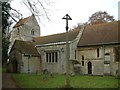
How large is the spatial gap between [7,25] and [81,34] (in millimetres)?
17047

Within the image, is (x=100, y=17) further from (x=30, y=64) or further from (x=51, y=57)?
(x=30, y=64)

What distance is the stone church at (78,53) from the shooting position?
1309 inches

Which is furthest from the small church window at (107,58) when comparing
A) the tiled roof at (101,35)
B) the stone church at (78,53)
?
the tiled roof at (101,35)

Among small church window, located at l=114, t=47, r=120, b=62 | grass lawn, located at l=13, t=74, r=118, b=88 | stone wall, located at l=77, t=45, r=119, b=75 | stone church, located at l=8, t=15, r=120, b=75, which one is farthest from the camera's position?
stone church, located at l=8, t=15, r=120, b=75

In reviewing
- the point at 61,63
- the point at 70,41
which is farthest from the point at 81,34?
the point at 61,63

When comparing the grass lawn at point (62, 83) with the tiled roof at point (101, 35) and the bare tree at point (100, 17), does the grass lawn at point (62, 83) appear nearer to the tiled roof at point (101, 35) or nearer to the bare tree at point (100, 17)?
the tiled roof at point (101, 35)

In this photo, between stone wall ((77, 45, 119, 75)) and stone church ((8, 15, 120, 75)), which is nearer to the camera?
stone wall ((77, 45, 119, 75))

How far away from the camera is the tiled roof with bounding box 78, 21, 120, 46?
33938mm

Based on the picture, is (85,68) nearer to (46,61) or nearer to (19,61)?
(46,61)

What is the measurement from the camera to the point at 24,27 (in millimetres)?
20828

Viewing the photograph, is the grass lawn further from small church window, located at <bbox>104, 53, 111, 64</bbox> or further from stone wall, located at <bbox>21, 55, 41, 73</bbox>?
stone wall, located at <bbox>21, 55, 41, 73</bbox>

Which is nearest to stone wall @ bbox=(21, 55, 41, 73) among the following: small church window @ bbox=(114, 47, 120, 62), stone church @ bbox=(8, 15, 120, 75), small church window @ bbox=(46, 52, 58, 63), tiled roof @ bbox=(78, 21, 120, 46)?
stone church @ bbox=(8, 15, 120, 75)

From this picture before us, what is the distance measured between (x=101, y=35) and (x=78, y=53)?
4681 millimetres

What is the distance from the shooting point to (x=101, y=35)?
35969mm
